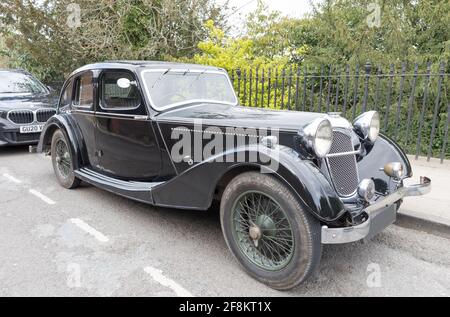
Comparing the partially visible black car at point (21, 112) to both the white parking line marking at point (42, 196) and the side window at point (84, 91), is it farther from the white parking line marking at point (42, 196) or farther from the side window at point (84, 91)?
the side window at point (84, 91)

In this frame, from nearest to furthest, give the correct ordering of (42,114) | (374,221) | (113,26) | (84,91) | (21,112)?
1. (374,221)
2. (84,91)
3. (21,112)
4. (42,114)
5. (113,26)

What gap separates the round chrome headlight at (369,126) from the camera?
11.0 feet

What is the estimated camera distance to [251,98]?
7586 mm

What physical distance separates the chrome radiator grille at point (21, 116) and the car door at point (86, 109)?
9.86 feet

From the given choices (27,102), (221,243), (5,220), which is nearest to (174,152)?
(221,243)

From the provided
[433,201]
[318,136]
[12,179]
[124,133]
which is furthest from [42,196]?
[433,201]

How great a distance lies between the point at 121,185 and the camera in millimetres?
3777

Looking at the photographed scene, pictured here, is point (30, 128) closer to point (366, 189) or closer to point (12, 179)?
point (12, 179)

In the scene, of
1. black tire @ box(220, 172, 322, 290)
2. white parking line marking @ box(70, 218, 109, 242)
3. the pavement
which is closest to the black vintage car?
black tire @ box(220, 172, 322, 290)

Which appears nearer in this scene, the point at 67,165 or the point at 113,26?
the point at 67,165

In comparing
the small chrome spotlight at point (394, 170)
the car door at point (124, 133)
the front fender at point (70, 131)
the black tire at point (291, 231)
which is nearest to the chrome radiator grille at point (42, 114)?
the front fender at point (70, 131)

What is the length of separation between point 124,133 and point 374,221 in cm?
259

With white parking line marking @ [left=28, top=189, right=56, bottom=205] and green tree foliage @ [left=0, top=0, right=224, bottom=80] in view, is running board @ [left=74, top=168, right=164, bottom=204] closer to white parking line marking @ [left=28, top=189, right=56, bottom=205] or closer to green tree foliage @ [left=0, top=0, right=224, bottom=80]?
white parking line marking @ [left=28, top=189, right=56, bottom=205]

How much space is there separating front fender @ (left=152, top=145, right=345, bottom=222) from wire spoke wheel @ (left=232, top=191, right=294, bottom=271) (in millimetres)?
219
